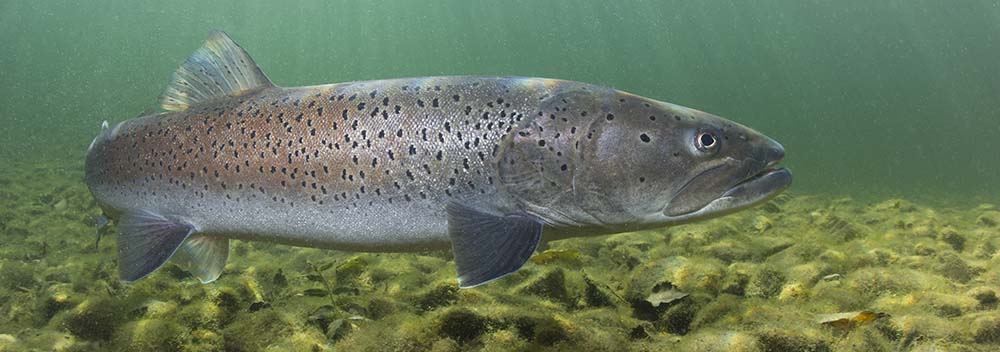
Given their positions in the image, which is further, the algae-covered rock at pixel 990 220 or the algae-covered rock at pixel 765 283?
the algae-covered rock at pixel 990 220

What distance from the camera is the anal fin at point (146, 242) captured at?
10.9ft

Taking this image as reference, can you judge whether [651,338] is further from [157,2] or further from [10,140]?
[157,2]

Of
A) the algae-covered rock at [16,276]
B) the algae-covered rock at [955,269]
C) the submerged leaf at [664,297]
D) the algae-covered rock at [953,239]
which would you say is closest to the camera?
the submerged leaf at [664,297]

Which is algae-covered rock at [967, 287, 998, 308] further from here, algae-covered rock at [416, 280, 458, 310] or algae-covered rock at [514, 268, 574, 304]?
algae-covered rock at [416, 280, 458, 310]

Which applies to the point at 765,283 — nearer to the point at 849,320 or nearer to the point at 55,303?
the point at 849,320

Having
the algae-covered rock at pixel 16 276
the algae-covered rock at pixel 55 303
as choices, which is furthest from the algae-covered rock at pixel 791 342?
the algae-covered rock at pixel 16 276

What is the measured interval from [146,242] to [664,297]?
9.76 feet

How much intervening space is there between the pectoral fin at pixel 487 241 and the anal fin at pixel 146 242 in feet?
5.90

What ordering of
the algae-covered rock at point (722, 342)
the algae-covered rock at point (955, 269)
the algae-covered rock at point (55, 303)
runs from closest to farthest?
the algae-covered rock at point (722, 342) → the algae-covered rock at point (55, 303) → the algae-covered rock at point (955, 269)

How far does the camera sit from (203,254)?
360 centimetres

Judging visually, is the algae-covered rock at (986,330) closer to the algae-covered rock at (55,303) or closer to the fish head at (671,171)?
the fish head at (671,171)

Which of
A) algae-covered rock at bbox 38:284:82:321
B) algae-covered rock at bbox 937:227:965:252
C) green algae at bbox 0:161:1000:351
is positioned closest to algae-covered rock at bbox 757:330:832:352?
green algae at bbox 0:161:1000:351

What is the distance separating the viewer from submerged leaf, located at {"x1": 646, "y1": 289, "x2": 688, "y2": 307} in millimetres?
2912

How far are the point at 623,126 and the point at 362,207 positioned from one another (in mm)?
1352
